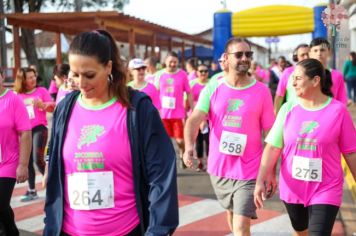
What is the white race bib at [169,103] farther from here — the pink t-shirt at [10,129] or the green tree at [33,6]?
the green tree at [33,6]

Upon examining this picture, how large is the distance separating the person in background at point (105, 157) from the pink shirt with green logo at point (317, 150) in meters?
1.52

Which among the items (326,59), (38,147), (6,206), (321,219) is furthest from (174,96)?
(321,219)

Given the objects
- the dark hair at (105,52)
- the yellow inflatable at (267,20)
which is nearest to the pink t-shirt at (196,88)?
the yellow inflatable at (267,20)

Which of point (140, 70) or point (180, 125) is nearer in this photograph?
point (140, 70)

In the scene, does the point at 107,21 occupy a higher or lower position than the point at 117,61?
higher

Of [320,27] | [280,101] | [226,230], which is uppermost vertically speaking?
[320,27]

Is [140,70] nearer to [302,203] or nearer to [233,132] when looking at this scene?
[233,132]

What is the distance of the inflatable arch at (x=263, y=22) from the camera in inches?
569

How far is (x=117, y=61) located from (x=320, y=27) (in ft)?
40.1

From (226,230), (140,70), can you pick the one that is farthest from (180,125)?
(226,230)

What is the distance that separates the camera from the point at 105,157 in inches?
94.5

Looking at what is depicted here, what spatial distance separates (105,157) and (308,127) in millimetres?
1742

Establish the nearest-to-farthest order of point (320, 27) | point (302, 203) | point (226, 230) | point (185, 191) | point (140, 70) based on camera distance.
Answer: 1. point (302, 203)
2. point (226, 230)
3. point (185, 191)
4. point (140, 70)
5. point (320, 27)

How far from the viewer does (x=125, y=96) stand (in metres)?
2.42
